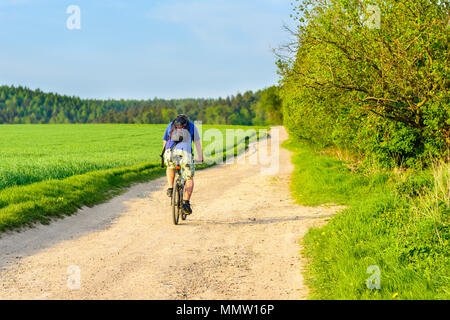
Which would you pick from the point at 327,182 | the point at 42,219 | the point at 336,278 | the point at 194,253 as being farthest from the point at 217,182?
the point at 336,278

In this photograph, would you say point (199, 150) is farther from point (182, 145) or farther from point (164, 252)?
point (164, 252)

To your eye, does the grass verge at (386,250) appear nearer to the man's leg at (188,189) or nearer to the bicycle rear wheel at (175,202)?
the man's leg at (188,189)

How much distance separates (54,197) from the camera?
1109 centimetres

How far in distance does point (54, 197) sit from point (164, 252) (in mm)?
5305

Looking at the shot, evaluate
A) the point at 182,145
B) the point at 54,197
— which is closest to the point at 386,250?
the point at 182,145

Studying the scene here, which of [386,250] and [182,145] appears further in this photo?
[182,145]

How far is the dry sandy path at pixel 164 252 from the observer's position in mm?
5484

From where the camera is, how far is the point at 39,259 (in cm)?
693

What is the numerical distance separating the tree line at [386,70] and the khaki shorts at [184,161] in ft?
15.5

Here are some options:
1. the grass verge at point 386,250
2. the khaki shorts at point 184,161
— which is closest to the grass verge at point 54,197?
the khaki shorts at point 184,161

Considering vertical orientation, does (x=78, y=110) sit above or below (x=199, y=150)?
above
